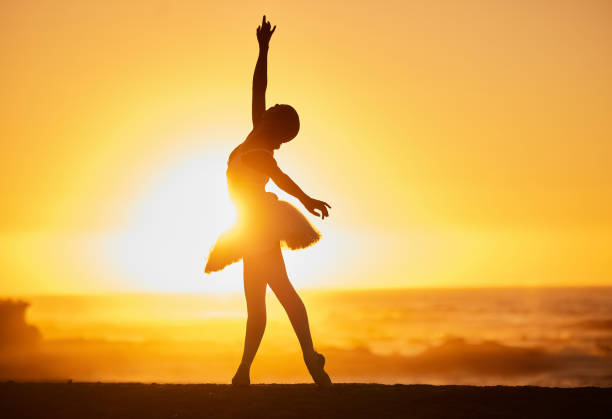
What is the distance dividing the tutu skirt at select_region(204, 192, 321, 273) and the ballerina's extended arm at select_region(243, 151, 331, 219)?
0.36 meters

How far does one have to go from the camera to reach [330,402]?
773 centimetres

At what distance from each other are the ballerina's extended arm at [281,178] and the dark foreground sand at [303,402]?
1942 mm

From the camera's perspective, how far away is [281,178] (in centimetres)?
852

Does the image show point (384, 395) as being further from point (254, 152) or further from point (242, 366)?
point (254, 152)

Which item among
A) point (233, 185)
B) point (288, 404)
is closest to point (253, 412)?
point (288, 404)

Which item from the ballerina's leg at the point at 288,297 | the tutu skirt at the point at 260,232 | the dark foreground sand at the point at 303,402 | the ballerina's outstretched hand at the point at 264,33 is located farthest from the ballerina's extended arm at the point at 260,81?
the dark foreground sand at the point at 303,402

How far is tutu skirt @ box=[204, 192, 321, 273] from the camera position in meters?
8.70

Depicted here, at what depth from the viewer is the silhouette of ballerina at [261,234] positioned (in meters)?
8.66

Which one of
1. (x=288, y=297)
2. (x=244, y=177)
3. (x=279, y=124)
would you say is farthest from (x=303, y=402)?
(x=279, y=124)

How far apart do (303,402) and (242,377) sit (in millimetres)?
1198

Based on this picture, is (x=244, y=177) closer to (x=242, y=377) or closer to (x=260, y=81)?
(x=260, y=81)

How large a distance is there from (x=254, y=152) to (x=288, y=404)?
2751 millimetres

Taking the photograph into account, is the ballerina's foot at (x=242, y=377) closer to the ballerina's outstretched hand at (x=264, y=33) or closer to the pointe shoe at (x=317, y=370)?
the pointe shoe at (x=317, y=370)

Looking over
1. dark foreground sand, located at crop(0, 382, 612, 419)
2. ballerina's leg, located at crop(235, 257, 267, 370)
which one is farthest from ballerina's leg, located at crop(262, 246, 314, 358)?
dark foreground sand, located at crop(0, 382, 612, 419)
